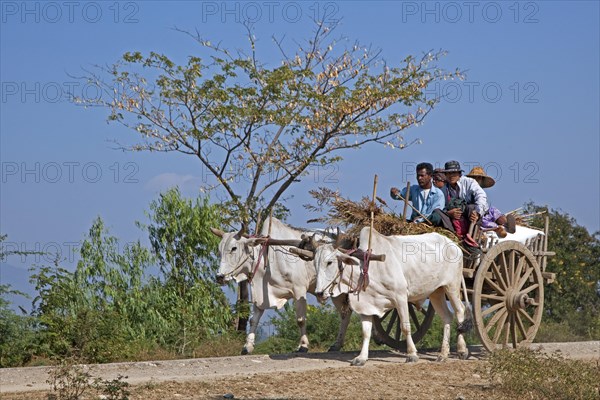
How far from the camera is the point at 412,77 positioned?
18688 mm

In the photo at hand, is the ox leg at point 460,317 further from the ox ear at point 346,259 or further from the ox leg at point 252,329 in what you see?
the ox leg at point 252,329

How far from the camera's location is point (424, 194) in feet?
46.0

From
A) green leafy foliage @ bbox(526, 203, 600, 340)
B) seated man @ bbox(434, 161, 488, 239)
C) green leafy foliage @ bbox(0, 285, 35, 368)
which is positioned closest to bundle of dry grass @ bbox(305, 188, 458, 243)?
seated man @ bbox(434, 161, 488, 239)

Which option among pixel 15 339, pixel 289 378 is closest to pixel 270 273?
pixel 289 378

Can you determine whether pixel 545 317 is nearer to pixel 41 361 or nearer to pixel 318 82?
pixel 318 82

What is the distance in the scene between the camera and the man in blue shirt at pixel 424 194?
13.9 metres

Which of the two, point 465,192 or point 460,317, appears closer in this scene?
point 460,317

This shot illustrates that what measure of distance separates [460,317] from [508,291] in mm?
949

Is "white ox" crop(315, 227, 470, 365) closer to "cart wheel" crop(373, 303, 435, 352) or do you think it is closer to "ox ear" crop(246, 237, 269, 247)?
"cart wheel" crop(373, 303, 435, 352)

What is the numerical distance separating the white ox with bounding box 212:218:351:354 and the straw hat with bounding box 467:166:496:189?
104 inches

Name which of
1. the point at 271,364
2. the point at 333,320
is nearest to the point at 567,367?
the point at 271,364

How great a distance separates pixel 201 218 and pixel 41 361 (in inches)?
190

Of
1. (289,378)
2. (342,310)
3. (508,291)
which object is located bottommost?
(289,378)

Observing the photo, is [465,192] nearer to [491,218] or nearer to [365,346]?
[491,218]
